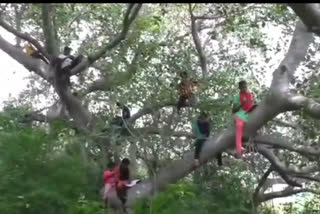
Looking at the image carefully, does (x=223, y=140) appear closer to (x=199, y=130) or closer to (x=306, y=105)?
(x=199, y=130)

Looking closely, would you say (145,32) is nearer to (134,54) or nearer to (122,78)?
(134,54)

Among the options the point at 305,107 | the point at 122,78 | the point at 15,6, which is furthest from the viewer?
the point at 15,6

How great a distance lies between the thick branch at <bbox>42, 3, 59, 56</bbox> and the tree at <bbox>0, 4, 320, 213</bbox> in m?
0.01

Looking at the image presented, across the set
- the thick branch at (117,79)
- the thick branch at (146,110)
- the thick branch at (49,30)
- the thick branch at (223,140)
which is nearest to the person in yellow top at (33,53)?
→ the thick branch at (49,30)

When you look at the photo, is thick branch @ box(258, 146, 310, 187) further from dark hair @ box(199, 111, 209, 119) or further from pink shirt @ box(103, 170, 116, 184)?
pink shirt @ box(103, 170, 116, 184)

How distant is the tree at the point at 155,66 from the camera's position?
24.1 ft

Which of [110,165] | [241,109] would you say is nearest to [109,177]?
[110,165]

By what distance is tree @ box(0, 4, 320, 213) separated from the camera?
7344mm

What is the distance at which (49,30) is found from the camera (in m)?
7.94

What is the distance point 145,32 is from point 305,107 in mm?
3298

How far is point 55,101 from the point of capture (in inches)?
368

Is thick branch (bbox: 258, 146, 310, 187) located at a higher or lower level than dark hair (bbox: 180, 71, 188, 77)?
lower

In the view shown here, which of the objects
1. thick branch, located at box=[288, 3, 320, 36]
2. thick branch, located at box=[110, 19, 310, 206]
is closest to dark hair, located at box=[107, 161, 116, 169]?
thick branch, located at box=[110, 19, 310, 206]

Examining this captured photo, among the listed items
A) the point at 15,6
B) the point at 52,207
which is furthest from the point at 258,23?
the point at 52,207
